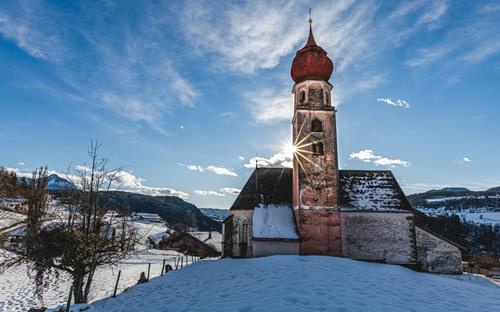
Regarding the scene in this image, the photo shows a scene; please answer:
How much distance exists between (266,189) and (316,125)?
23.2ft

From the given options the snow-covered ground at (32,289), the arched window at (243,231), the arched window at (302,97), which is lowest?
the snow-covered ground at (32,289)

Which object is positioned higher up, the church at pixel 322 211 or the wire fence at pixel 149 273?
the church at pixel 322 211

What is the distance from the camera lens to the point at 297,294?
10.3m

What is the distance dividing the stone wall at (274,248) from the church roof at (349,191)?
388cm

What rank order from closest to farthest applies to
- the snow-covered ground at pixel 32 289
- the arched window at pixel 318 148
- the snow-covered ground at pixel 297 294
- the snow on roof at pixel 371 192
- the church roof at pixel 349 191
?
the snow-covered ground at pixel 297 294 < the snow-covered ground at pixel 32 289 < the snow on roof at pixel 371 192 < the church roof at pixel 349 191 < the arched window at pixel 318 148

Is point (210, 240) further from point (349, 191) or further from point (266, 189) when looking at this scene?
point (349, 191)

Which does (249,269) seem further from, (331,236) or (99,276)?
(99,276)

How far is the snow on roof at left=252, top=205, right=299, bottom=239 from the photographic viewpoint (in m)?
24.2

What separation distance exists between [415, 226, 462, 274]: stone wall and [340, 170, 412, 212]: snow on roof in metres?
2.64

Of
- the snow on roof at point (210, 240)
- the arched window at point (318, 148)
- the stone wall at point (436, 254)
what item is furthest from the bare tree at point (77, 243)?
the snow on roof at point (210, 240)

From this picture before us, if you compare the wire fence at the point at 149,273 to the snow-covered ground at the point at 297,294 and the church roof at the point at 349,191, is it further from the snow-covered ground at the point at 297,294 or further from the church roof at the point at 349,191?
the church roof at the point at 349,191

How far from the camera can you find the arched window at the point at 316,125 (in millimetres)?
26500

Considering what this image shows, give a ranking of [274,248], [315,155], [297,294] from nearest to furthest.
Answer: [297,294], [274,248], [315,155]

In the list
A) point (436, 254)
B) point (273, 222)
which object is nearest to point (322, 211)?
point (273, 222)
